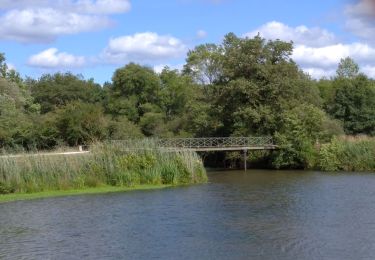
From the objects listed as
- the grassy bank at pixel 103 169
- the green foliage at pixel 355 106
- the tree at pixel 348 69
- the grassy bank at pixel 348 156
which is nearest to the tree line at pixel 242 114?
the green foliage at pixel 355 106

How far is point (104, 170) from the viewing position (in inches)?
1587

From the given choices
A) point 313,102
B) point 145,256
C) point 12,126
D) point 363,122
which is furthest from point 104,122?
point 145,256

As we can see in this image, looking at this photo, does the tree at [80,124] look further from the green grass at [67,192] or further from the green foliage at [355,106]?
the green foliage at [355,106]

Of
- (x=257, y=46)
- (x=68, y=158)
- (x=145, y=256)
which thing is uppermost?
(x=257, y=46)

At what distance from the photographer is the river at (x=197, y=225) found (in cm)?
2012

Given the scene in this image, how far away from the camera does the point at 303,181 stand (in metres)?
43.7

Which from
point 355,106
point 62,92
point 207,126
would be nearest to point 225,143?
point 207,126

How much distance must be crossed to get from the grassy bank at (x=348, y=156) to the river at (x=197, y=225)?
16.7 metres

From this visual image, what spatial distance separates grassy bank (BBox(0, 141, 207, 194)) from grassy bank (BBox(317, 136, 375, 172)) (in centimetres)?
1674

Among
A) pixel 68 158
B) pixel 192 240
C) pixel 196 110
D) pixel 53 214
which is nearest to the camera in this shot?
pixel 192 240

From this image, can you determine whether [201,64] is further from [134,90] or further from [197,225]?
[197,225]

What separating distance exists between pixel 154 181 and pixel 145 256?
21514mm

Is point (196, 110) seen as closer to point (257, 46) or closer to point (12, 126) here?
point (257, 46)

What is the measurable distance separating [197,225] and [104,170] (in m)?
16.8
